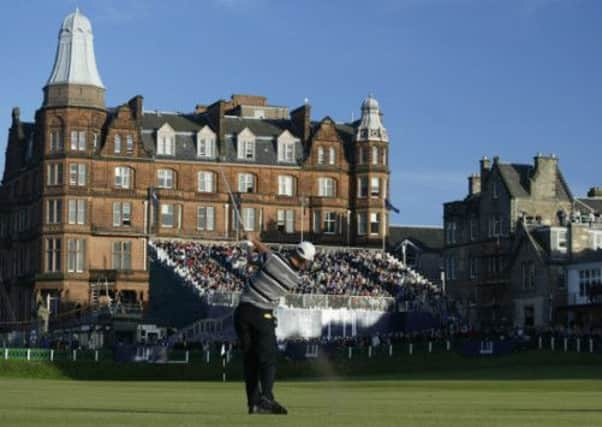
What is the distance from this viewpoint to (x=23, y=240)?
371 feet

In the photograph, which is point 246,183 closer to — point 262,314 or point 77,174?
point 77,174

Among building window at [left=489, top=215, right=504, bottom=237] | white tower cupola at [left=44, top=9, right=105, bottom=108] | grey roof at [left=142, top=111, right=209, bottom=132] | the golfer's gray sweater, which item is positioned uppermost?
white tower cupola at [left=44, top=9, right=105, bottom=108]

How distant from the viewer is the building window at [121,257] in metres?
108

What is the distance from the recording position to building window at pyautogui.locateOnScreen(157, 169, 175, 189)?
111m

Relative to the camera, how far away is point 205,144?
112m

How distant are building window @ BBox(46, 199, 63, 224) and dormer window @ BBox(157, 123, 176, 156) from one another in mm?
8708

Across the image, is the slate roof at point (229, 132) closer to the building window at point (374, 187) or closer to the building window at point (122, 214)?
the building window at point (374, 187)

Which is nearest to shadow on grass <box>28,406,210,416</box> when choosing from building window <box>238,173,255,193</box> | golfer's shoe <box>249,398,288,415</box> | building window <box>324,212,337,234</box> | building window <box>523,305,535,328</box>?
golfer's shoe <box>249,398,288,415</box>

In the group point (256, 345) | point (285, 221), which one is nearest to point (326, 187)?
point (285, 221)

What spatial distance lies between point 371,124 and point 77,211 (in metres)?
23.9

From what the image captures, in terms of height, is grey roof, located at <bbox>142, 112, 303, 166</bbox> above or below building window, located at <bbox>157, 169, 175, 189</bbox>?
above

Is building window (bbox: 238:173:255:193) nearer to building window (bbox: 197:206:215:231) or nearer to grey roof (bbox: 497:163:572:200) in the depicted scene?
building window (bbox: 197:206:215:231)

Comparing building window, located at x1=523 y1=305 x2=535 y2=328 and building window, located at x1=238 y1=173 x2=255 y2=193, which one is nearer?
building window, located at x1=523 y1=305 x2=535 y2=328

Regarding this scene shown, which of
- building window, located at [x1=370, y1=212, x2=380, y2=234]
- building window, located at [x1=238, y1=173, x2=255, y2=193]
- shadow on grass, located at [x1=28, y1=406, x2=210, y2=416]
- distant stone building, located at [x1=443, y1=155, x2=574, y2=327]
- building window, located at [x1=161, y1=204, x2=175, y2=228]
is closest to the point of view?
shadow on grass, located at [x1=28, y1=406, x2=210, y2=416]
